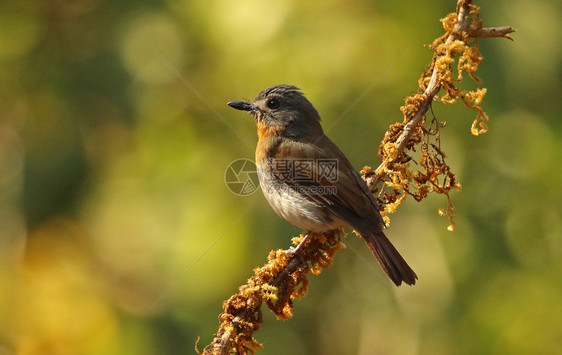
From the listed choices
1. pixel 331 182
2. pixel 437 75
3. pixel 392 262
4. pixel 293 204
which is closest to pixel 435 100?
pixel 437 75

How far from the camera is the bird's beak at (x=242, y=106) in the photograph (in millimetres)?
4343

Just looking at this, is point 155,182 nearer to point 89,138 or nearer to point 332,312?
point 89,138

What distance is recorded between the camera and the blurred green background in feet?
13.0

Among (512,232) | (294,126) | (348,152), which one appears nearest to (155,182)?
(294,126)

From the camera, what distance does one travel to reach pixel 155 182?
4297mm

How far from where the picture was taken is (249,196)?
4.31 m

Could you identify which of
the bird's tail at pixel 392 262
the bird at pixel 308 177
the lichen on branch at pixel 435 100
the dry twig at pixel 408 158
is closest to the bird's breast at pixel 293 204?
the bird at pixel 308 177

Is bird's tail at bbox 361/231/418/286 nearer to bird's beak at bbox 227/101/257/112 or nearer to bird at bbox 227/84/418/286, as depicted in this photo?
bird at bbox 227/84/418/286

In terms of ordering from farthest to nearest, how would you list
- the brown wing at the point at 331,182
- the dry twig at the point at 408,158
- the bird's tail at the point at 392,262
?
1. the brown wing at the point at 331,182
2. the bird's tail at the point at 392,262
3. the dry twig at the point at 408,158

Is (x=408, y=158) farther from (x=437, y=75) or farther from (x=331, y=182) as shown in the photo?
(x=331, y=182)

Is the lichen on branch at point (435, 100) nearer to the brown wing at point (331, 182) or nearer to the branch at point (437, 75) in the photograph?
the branch at point (437, 75)

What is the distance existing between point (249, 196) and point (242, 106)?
2.13ft

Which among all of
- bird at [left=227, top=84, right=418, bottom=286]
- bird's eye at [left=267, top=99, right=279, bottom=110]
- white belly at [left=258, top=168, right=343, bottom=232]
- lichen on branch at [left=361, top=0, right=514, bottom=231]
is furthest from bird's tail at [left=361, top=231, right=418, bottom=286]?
bird's eye at [left=267, top=99, right=279, bottom=110]

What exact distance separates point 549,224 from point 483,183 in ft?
1.69
